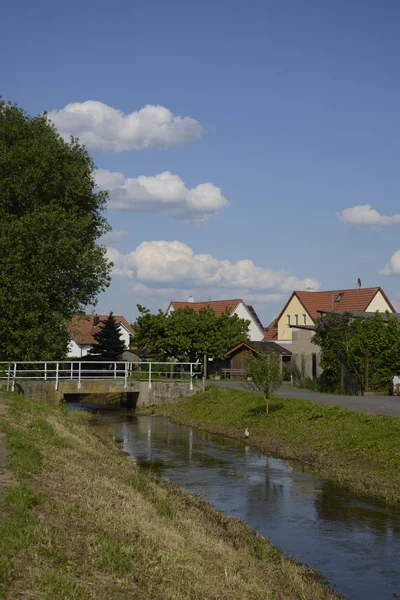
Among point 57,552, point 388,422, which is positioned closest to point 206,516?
point 57,552

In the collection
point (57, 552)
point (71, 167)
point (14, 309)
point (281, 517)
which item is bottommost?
point (281, 517)

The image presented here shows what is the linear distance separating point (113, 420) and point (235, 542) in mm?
28666

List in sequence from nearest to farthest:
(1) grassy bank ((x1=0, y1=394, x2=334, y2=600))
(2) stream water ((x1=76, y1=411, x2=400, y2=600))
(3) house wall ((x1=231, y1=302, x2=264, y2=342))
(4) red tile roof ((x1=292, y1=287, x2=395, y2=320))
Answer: (1) grassy bank ((x1=0, y1=394, x2=334, y2=600))
(2) stream water ((x1=76, y1=411, x2=400, y2=600))
(4) red tile roof ((x1=292, y1=287, x2=395, y2=320))
(3) house wall ((x1=231, y1=302, x2=264, y2=342))

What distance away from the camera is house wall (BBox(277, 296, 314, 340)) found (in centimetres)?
8250

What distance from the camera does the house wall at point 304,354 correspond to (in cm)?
4625

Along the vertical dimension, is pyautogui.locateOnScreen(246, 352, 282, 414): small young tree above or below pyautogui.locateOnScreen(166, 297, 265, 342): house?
below

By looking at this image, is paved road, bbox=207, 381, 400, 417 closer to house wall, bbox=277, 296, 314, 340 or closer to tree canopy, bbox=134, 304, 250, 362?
tree canopy, bbox=134, 304, 250, 362

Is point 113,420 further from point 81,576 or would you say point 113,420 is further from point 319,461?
point 81,576

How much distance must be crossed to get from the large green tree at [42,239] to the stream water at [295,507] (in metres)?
15.2

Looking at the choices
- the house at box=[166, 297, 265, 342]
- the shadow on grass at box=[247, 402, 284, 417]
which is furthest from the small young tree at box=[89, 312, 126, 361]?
the shadow on grass at box=[247, 402, 284, 417]

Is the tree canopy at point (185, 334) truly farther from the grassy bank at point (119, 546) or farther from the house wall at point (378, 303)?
the grassy bank at point (119, 546)

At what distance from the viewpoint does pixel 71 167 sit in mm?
47031

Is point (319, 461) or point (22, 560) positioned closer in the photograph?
point (22, 560)

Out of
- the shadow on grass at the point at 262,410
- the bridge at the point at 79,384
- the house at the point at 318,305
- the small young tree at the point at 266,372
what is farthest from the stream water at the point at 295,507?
the house at the point at 318,305
